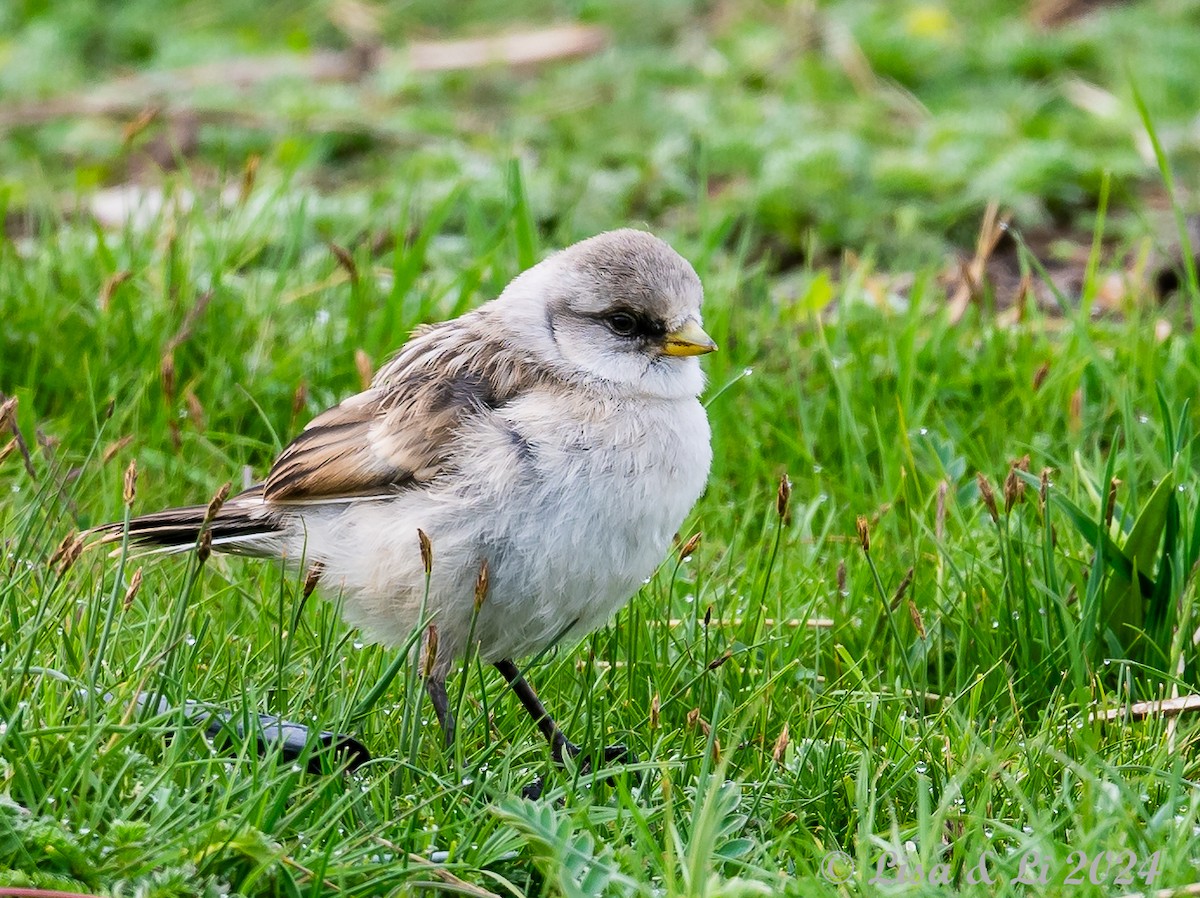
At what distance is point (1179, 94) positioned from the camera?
28.2 feet

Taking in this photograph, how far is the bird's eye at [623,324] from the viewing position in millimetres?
4113

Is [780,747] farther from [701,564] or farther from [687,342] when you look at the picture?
[701,564]

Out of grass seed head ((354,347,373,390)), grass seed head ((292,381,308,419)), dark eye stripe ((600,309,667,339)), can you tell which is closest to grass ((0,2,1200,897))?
grass seed head ((292,381,308,419))

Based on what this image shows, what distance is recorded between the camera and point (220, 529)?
13.6 feet

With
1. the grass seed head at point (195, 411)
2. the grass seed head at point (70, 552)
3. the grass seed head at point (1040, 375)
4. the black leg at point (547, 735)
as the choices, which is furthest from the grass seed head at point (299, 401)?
the grass seed head at point (1040, 375)

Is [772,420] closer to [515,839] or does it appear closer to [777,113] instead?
[515,839]

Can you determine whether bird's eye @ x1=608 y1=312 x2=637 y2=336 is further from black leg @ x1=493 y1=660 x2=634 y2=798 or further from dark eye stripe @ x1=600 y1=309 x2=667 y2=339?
black leg @ x1=493 y1=660 x2=634 y2=798

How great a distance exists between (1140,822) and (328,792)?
1.58 m

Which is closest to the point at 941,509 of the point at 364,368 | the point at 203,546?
the point at 364,368

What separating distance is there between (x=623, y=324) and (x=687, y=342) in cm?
18

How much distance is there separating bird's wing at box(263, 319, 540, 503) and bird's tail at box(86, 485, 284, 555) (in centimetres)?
6

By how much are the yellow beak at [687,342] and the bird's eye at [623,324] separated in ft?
0.30

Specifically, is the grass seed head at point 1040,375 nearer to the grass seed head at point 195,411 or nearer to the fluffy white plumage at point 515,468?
the fluffy white plumage at point 515,468

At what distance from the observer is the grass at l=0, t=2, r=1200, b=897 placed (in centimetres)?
295
